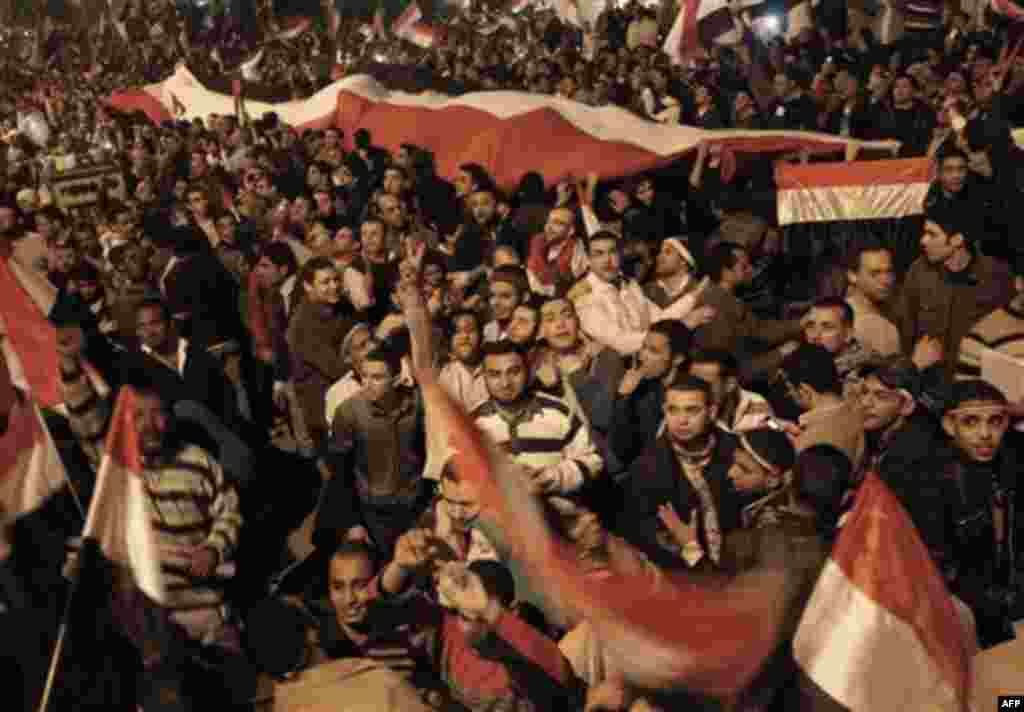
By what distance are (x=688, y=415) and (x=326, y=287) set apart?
2.67m

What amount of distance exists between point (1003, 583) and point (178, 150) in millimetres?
11202

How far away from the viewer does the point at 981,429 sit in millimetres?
3941

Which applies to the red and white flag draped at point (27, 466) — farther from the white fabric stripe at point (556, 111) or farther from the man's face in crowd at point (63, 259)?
the white fabric stripe at point (556, 111)

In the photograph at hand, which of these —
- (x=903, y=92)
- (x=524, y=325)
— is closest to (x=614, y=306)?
(x=524, y=325)

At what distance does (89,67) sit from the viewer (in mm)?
32156

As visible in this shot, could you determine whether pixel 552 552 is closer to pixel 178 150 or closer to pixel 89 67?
pixel 178 150

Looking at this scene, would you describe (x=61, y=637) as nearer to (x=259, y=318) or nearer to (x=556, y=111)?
(x=259, y=318)

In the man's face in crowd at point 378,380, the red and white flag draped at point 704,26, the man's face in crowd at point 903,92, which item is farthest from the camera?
the red and white flag draped at point 704,26

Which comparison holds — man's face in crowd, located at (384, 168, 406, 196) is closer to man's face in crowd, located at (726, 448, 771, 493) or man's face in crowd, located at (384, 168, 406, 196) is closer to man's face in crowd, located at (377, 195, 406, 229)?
man's face in crowd, located at (377, 195, 406, 229)

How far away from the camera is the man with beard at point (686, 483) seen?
4043mm

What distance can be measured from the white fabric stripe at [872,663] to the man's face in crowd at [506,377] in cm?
190

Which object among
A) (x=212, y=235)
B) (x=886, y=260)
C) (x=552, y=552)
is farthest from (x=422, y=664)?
(x=212, y=235)

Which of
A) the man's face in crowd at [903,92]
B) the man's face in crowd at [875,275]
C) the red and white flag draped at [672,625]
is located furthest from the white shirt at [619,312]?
the man's face in crowd at [903,92]

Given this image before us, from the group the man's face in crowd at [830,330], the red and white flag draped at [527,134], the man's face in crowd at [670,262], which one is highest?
the red and white flag draped at [527,134]
